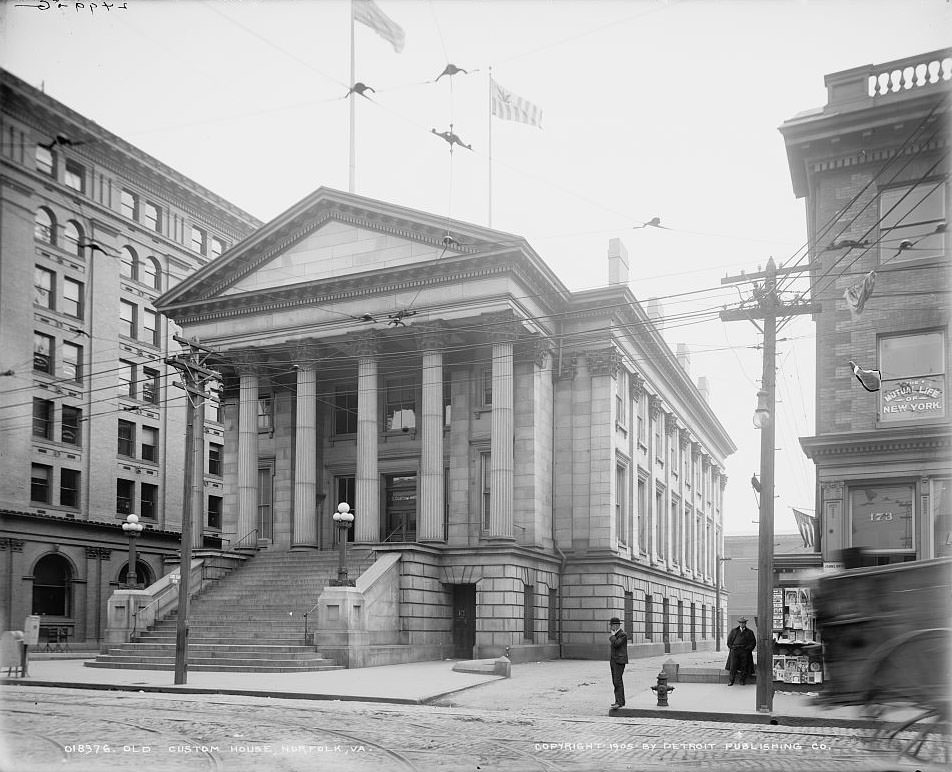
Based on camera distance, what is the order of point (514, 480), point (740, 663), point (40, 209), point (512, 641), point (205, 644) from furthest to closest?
point (40, 209) → point (514, 480) → point (512, 641) → point (205, 644) → point (740, 663)

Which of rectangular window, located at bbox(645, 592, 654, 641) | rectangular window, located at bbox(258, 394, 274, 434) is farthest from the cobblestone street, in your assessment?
rectangular window, located at bbox(645, 592, 654, 641)

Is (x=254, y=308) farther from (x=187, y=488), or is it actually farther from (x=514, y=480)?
(x=187, y=488)

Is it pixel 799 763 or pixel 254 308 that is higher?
pixel 254 308

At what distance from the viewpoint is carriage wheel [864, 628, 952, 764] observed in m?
8.53

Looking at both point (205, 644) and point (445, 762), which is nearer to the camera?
point (445, 762)

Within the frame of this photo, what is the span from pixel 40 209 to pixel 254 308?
39.1ft

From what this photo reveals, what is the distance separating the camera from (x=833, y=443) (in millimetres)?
24938

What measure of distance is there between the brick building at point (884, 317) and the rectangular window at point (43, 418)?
120ft

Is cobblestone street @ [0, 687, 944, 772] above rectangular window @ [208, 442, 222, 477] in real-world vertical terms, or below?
below

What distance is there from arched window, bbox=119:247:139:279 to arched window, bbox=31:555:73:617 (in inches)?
588

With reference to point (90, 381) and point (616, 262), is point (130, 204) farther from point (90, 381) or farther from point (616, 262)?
point (616, 262)

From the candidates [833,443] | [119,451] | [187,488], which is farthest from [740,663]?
[119,451]

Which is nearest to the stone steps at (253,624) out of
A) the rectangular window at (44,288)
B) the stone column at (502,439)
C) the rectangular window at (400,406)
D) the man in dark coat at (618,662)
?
the stone column at (502,439)

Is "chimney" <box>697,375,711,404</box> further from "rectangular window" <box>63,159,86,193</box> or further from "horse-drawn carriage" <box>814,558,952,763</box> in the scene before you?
"horse-drawn carriage" <box>814,558,952,763</box>
